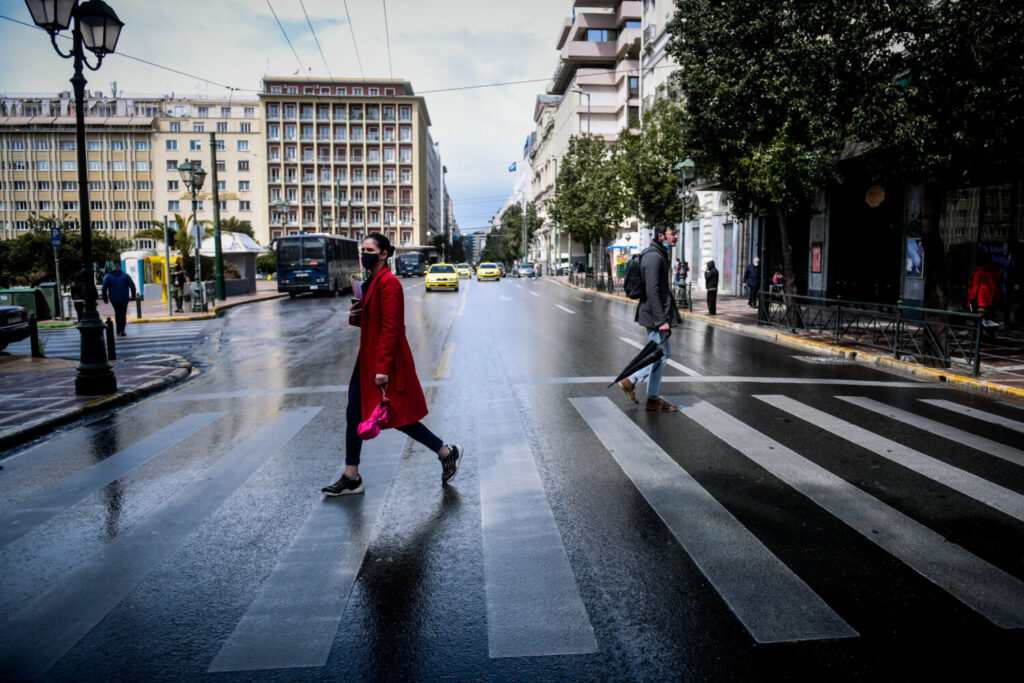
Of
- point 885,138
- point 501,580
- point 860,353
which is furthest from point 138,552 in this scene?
point 885,138

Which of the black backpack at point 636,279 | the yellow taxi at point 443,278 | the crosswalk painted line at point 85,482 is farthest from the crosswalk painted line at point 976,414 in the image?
the yellow taxi at point 443,278

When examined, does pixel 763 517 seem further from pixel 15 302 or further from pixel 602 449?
pixel 15 302

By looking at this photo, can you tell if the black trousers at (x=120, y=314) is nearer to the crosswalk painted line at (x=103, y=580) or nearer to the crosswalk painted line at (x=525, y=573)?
the crosswalk painted line at (x=103, y=580)

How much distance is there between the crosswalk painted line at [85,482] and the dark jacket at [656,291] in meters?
4.78

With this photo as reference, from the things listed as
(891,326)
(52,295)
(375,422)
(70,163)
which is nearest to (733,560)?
(375,422)

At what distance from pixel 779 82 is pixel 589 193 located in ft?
84.8

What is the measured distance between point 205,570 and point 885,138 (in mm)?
13490

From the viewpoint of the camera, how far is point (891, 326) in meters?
12.4

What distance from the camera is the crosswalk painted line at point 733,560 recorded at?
10.0 ft

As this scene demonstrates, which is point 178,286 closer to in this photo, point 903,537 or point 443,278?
point 443,278

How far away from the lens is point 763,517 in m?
4.34

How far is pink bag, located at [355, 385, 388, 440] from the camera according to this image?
15.1 ft

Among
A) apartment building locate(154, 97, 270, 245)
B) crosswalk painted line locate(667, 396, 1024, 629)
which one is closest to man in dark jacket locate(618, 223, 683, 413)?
crosswalk painted line locate(667, 396, 1024, 629)

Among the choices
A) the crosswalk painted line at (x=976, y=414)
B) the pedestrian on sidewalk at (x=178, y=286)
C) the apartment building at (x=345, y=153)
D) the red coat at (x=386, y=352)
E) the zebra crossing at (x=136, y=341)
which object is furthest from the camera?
the apartment building at (x=345, y=153)
